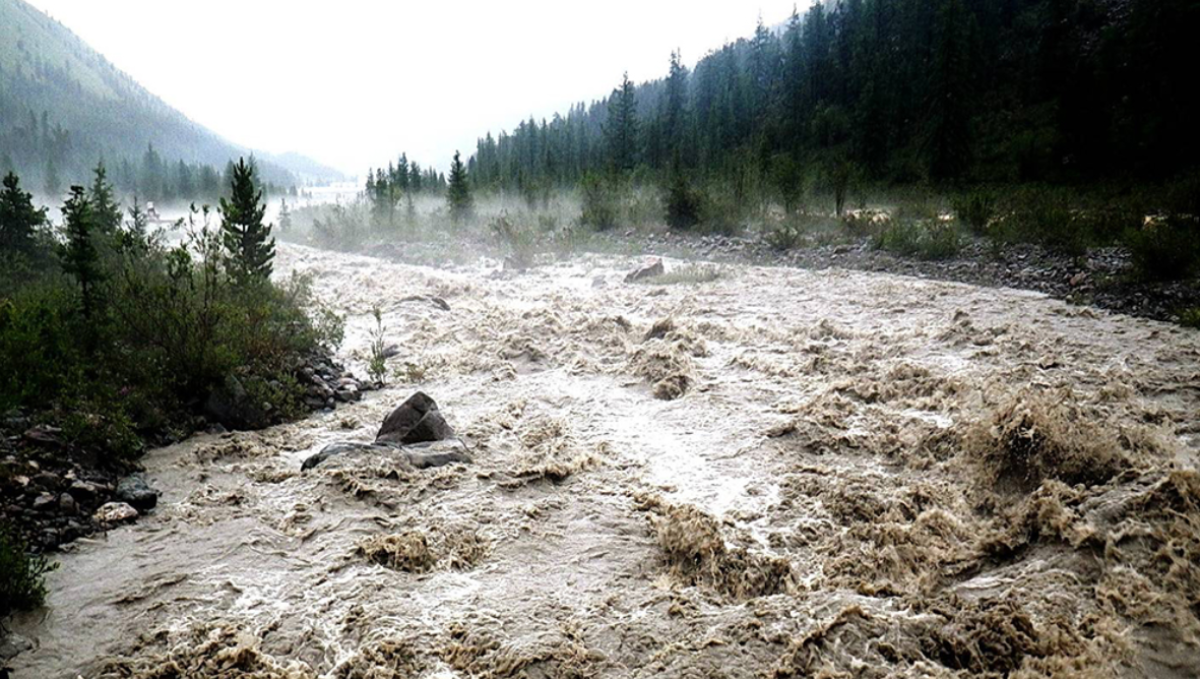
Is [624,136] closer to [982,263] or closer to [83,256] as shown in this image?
[982,263]

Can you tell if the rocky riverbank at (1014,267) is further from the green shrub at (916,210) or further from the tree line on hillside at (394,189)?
the tree line on hillside at (394,189)

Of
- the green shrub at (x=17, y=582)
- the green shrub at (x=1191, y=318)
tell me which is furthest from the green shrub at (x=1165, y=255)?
the green shrub at (x=17, y=582)

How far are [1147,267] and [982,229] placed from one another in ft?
18.8

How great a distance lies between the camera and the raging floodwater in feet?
12.6

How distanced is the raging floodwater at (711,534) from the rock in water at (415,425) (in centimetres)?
49

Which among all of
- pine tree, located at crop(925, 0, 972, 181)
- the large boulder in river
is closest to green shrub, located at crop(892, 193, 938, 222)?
pine tree, located at crop(925, 0, 972, 181)

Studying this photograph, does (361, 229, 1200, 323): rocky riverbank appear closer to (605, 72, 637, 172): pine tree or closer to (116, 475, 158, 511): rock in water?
(116, 475, 158, 511): rock in water

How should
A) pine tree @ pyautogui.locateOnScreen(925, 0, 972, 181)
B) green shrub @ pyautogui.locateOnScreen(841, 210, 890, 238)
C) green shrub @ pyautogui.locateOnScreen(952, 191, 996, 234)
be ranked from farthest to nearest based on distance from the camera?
pine tree @ pyautogui.locateOnScreen(925, 0, 972, 181)
green shrub @ pyautogui.locateOnScreen(841, 210, 890, 238)
green shrub @ pyautogui.locateOnScreen(952, 191, 996, 234)

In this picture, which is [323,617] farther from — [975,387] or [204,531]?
[975,387]

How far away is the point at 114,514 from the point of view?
563 centimetres

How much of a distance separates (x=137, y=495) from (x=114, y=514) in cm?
30

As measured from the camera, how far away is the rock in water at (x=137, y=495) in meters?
5.87

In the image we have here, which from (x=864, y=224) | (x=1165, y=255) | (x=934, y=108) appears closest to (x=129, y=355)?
(x=1165, y=255)

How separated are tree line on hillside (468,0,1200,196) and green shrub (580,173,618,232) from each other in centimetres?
505
